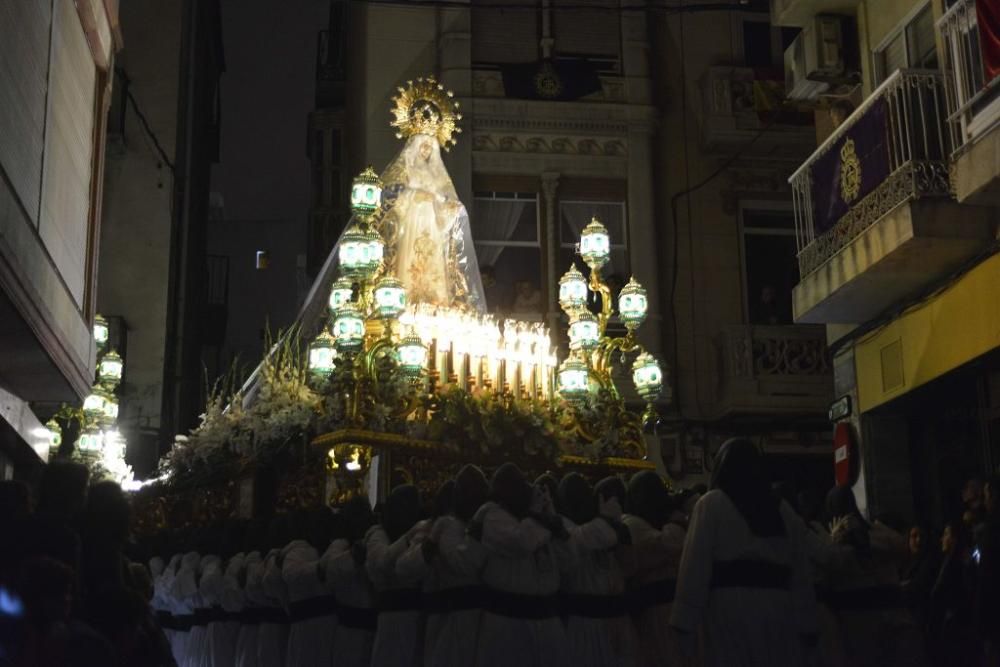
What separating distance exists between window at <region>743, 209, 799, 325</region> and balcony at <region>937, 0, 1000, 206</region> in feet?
29.0

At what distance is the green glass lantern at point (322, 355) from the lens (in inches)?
524

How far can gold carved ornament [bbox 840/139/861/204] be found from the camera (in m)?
14.0

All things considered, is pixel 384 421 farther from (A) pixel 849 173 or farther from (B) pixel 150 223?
(B) pixel 150 223

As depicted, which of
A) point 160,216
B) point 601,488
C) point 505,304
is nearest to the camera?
point 601,488

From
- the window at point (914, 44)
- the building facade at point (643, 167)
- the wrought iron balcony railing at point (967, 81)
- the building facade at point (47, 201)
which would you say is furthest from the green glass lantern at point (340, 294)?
the building facade at point (643, 167)

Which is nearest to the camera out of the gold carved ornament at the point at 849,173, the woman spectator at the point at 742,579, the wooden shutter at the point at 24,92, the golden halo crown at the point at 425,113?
the woman spectator at the point at 742,579

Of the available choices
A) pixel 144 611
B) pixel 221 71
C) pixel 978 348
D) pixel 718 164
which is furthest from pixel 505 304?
pixel 221 71

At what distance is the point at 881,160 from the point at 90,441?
382 inches

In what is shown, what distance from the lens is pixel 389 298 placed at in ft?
41.4

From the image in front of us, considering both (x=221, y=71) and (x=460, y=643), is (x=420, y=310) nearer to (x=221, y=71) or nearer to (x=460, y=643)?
(x=460, y=643)

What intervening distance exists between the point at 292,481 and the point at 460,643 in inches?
181

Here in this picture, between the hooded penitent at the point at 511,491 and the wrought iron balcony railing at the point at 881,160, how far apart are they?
5.83 m

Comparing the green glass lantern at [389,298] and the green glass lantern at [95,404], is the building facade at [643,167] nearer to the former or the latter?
the green glass lantern at [95,404]

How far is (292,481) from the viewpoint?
1306 centimetres
